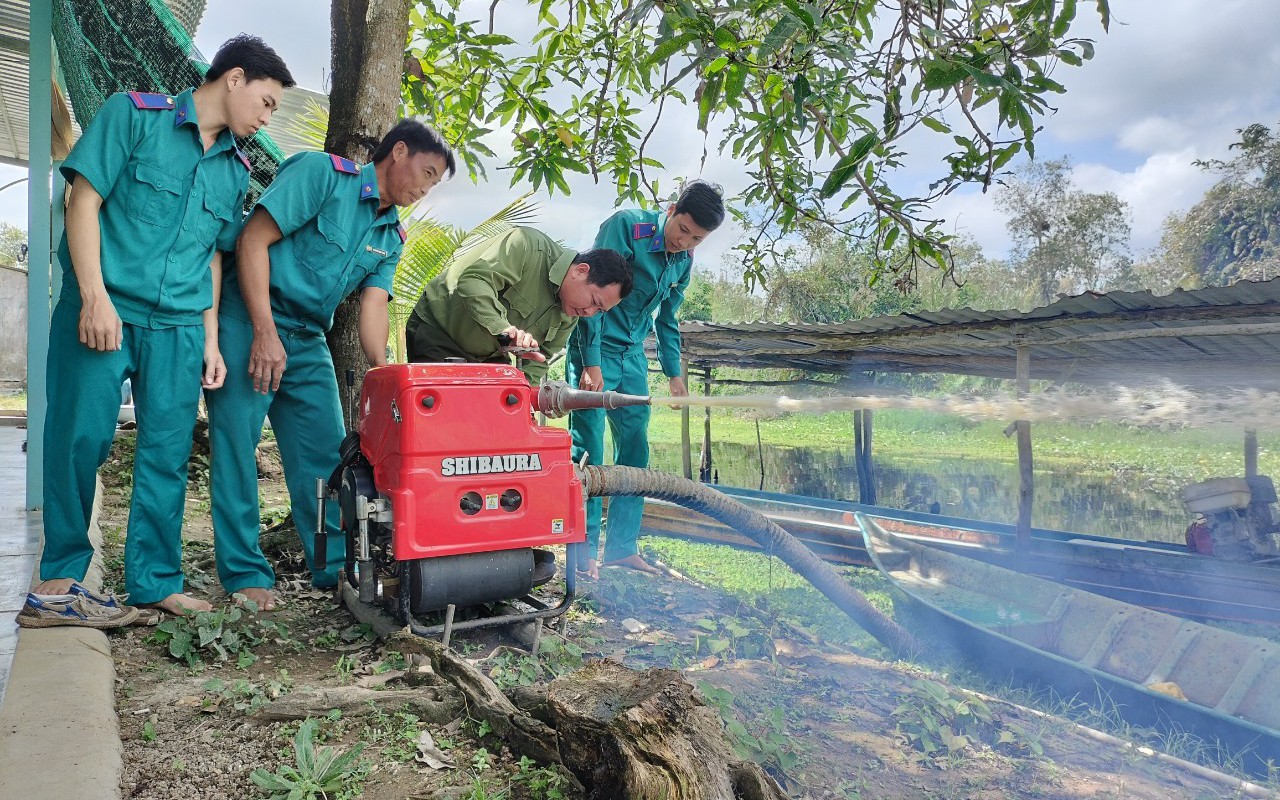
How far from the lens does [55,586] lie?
8.48 ft

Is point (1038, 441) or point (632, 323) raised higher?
point (632, 323)

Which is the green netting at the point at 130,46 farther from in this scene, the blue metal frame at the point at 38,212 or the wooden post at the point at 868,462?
the wooden post at the point at 868,462

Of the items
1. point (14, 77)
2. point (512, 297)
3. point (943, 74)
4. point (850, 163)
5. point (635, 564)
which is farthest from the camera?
point (14, 77)

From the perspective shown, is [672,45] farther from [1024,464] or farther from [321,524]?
[1024,464]

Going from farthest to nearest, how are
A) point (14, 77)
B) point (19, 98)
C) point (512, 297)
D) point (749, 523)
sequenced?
point (19, 98) → point (14, 77) → point (749, 523) → point (512, 297)

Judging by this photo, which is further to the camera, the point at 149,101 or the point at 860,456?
the point at 860,456

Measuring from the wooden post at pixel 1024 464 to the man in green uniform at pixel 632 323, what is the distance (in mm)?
3610

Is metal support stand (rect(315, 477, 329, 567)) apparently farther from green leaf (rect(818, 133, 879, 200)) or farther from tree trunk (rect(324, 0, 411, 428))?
green leaf (rect(818, 133, 879, 200))

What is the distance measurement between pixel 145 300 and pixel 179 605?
1.05 metres

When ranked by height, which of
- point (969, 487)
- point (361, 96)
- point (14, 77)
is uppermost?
point (14, 77)

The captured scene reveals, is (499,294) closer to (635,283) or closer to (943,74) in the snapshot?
(635,283)

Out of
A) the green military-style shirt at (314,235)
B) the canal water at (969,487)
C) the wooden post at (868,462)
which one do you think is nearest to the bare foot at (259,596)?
the green military-style shirt at (314,235)

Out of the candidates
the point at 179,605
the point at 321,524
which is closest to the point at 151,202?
the point at 321,524

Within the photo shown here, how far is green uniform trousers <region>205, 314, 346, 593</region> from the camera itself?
118 inches
